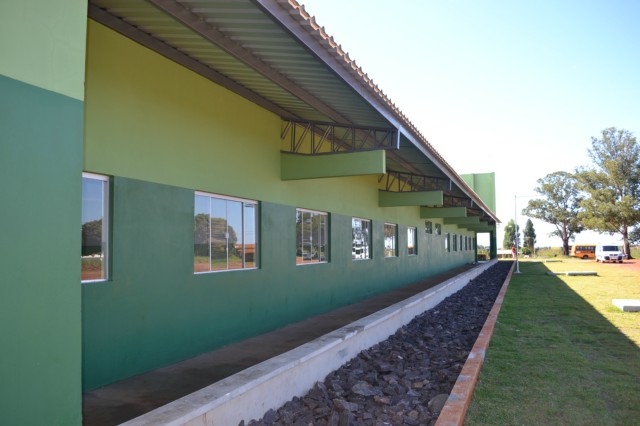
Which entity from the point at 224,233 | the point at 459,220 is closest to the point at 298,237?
the point at 224,233

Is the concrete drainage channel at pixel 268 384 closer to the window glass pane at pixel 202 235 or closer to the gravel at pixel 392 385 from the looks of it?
the gravel at pixel 392 385

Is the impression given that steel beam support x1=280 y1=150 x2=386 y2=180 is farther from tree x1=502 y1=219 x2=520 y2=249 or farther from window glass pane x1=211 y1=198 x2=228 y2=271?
tree x1=502 y1=219 x2=520 y2=249

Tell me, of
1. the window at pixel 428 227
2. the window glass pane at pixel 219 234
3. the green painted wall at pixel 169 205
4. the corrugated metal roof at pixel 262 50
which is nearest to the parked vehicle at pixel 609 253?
the window at pixel 428 227

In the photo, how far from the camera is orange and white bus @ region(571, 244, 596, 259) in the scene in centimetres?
5975

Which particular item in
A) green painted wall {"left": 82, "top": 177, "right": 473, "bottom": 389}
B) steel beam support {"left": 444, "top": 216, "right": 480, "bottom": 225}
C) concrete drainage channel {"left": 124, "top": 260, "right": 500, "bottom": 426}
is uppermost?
steel beam support {"left": 444, "top": 216, "right": 480, "bottom": 225}

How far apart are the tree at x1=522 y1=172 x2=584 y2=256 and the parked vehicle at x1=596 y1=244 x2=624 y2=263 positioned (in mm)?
23389

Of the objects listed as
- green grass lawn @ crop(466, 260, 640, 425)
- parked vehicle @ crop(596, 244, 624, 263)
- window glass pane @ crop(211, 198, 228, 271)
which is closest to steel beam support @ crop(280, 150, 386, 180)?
window glass pane @ crop(211, 198, 228, 271)

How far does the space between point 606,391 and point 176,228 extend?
5725 mm

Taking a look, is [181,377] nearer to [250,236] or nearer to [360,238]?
[250,236]

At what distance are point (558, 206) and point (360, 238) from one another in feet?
214

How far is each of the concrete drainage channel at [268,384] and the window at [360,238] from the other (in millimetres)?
5910

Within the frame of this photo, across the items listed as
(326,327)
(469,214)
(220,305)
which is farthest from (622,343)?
(469,214)

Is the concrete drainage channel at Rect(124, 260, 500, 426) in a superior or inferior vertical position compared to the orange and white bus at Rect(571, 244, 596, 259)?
superior

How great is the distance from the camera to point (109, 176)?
19.4 ft
